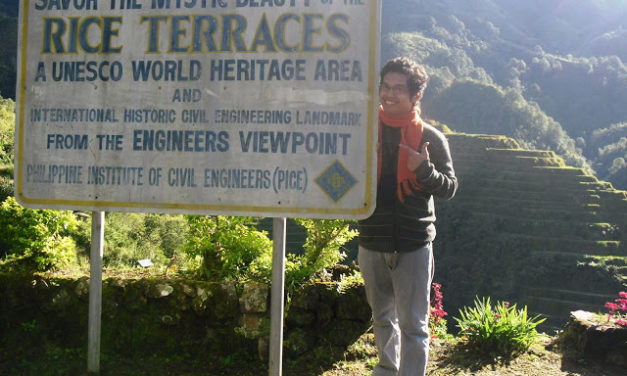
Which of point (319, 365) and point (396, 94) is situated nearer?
point (396, 94)

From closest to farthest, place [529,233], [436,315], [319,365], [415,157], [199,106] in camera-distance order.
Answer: [415,157] → [199,106] → [319,365] → [436,315] → [529,233]

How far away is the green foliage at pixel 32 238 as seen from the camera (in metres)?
3.32

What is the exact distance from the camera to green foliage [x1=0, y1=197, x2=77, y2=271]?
3.32 meters

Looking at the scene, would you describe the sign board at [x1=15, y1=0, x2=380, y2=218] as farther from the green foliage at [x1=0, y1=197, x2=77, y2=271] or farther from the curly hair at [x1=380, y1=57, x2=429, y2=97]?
the green foliage at [x1=0, y1=197, x2=77, y2=271]

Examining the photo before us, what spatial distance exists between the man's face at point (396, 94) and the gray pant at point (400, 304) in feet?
2.08

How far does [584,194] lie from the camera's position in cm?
4397

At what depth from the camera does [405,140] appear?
7.70ft

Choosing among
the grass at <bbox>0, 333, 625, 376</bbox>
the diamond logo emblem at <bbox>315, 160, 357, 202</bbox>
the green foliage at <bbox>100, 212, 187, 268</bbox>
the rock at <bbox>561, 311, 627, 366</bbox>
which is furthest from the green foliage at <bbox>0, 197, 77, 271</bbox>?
the green foliage at <bbox>100, 212, 187, 268</bbox>

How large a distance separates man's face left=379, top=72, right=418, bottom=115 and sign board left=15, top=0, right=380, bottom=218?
183 mm

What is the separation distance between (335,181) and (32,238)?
2215mm

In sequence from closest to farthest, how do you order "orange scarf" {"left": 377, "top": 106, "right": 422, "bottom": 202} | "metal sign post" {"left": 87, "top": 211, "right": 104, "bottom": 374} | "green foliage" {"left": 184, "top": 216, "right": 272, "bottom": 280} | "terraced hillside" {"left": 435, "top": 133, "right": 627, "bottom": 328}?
"orange scarf" {"left": 377, "top": 106, "right": 422, "bottom": 202} → "metal sign post" {"left": 87, "top": 211, "right": 104, "bottom": 374} → "green foliage" {"left": 184, "top": 216, "right": 272, "bottom": 280} → "terraced hillside" {"left": 435, "top": 133, "right": 627, "bottom": 328}

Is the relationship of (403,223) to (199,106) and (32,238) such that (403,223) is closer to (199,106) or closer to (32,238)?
(199,106)

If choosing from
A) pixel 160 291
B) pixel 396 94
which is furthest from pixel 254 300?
pixel 396 94

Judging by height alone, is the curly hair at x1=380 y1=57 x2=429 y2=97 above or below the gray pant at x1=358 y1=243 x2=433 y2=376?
above
